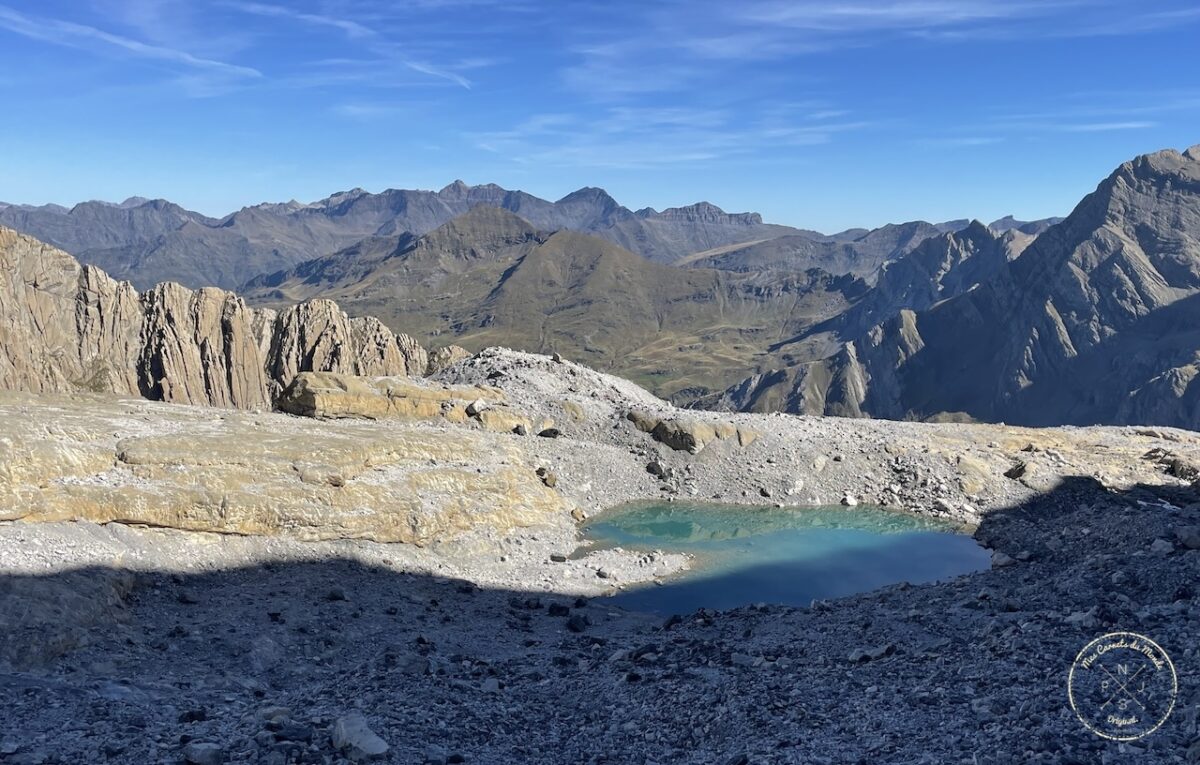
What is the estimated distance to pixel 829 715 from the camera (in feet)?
66.2

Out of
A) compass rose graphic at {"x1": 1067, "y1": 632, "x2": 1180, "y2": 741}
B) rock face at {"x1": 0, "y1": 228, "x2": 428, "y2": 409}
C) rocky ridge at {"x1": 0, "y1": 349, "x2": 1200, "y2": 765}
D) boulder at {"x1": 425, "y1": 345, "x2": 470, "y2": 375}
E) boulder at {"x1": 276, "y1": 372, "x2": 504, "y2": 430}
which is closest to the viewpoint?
compass rose graphic at {"x1": 1067, "y1": 632, "x2": 1180, "y2": 741}

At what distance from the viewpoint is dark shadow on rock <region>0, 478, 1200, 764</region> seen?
17859mm

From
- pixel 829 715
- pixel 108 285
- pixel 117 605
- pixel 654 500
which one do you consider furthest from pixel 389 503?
pixel 108 285

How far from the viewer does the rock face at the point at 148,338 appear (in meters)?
119

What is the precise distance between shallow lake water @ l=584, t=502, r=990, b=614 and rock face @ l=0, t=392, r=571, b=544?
8.34 meters

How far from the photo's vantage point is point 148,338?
408 ft

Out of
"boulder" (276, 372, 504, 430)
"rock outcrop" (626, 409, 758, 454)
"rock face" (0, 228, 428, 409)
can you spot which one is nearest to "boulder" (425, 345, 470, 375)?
"rock face" (0, 228, 428, 409)

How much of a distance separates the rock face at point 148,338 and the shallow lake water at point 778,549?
83.2 meters

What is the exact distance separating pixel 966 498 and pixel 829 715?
49.3 metres

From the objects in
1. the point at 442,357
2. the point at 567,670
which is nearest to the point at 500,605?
the point at 567,670

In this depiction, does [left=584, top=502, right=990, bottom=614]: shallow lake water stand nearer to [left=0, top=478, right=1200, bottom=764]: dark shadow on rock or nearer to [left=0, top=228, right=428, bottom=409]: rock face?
[left=0, top=478, right=1200, bottom=764]: dark shadow on rock

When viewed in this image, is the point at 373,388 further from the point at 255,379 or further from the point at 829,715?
the point at 255,379

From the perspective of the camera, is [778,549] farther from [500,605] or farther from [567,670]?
[567,670]

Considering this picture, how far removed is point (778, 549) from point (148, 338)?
106745 mm
